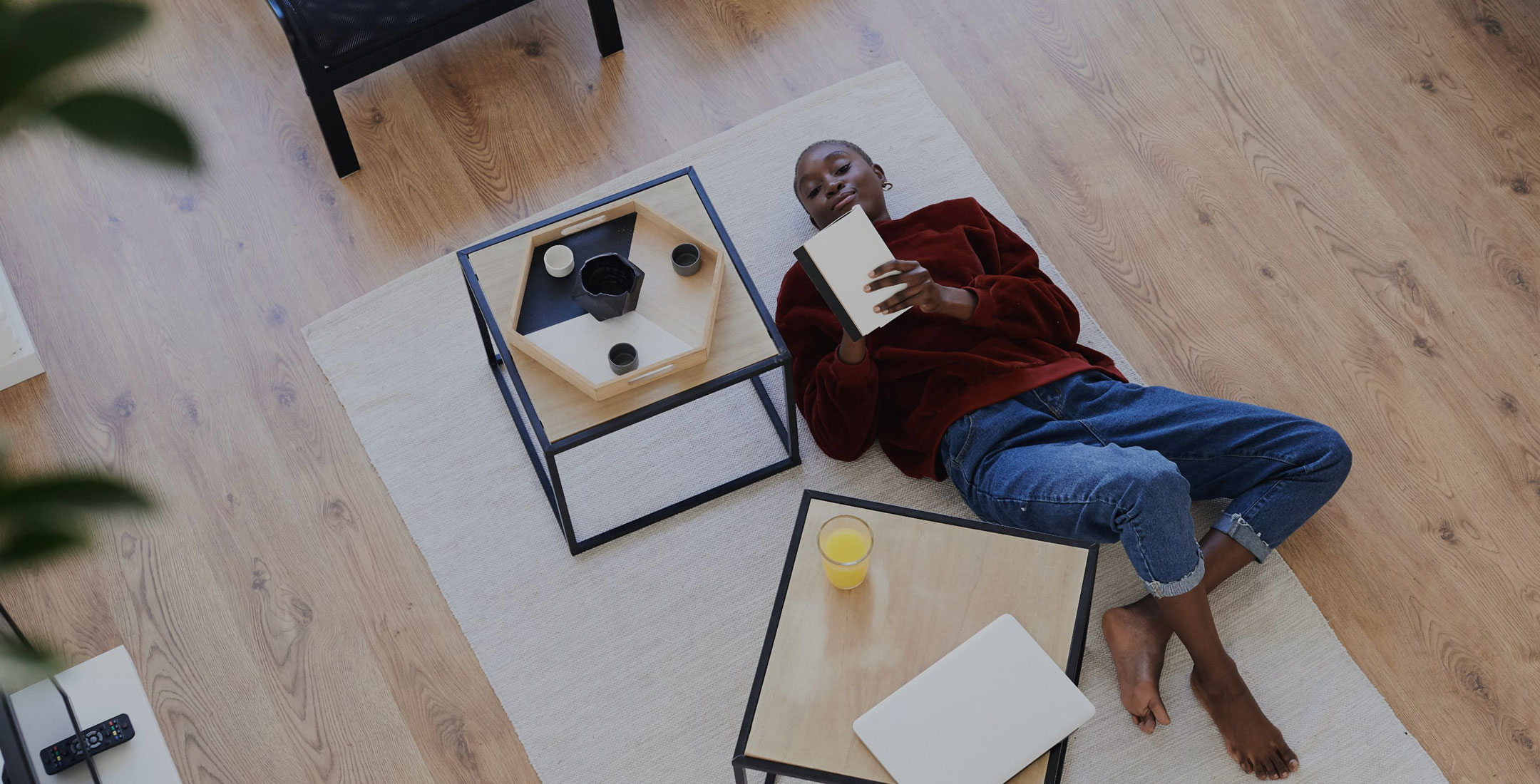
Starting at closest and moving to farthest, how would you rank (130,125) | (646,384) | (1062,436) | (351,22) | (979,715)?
1. (130,125)
2. (979,715)
3. (646,384)
4. (1062,436)
5. (351,22)

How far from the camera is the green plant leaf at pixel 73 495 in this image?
1.46 ft

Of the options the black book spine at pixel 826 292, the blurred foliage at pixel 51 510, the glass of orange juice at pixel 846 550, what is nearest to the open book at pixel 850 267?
the black book spine at pixel 826 292

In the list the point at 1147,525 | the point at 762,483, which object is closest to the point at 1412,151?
the point at 1147,525

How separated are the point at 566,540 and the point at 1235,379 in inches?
52.5

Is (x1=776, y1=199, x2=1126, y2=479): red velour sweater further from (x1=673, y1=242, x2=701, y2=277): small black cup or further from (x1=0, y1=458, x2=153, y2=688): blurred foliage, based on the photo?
(x1=0, y1=458, x2=153, y2=688): blurred foliage

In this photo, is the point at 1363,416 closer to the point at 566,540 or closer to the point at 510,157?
the point at 566,540

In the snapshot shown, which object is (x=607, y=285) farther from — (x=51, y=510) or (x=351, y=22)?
(x=51, y=510)

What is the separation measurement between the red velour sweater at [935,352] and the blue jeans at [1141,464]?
0.04 meters

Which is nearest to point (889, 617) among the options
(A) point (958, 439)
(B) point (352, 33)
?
(A) point (958, 439)

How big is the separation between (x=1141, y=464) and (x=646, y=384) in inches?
31.4

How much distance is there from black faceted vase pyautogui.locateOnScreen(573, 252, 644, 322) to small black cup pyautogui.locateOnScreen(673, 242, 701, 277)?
75 millimetres

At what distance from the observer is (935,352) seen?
2.07 meters

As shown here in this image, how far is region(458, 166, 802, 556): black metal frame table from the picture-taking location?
193 cm

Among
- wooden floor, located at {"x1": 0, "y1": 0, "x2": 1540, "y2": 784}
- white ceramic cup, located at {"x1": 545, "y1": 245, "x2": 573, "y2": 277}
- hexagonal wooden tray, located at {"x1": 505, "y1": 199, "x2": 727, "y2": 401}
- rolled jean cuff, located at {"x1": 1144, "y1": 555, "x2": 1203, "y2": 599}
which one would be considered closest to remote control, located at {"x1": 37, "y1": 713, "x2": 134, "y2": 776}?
wooden floor, located at {"x1": 0, "y1": 0, "x2": 1540, "y2": 784}
